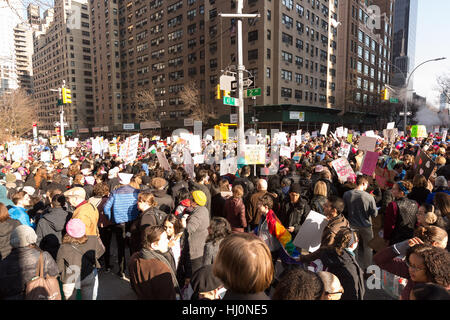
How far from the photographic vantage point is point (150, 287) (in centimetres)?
259

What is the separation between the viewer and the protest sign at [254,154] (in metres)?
8.08

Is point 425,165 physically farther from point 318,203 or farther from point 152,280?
point 152,280

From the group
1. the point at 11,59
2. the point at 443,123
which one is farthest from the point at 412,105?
the point at 11,59

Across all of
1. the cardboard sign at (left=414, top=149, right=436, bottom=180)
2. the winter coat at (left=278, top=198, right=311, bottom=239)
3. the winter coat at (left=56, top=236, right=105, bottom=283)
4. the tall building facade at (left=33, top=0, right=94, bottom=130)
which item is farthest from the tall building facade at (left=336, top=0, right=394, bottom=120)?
the tall building facade at (left=33, top=0, right=94, bottom=130)

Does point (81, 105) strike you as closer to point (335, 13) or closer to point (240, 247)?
point (335, 13)

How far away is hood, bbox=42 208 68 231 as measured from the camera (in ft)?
13.6

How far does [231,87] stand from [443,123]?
78164 mm

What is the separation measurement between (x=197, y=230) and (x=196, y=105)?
45.9m

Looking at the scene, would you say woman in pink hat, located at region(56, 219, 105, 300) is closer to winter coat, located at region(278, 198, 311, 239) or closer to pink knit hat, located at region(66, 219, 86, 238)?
pink knit hat, located at region(66, 219, 86, 238)

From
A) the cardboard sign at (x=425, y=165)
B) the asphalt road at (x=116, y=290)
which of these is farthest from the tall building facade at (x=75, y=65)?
the cardboard sign at (x=425, y=165)

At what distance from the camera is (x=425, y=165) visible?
21.1ft

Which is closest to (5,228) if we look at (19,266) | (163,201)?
(19,266)

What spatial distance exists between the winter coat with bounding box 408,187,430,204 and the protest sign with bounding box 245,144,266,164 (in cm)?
400
